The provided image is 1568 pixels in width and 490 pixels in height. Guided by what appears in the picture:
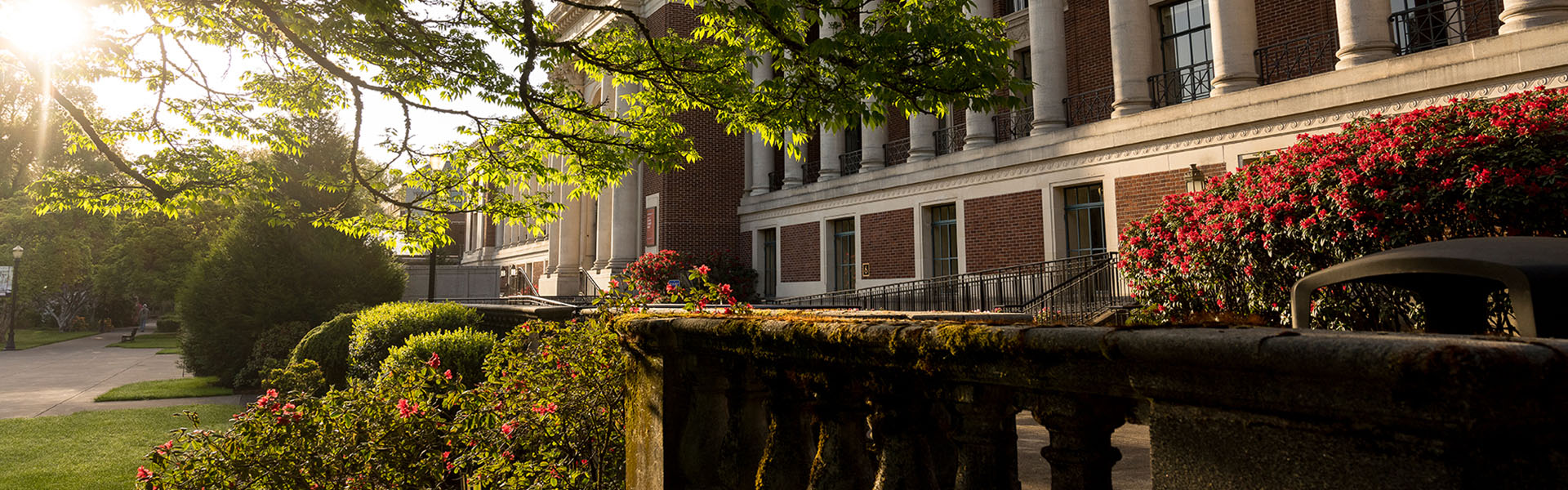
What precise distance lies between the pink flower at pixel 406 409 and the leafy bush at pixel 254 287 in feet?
54.1

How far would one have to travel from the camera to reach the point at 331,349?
41.8ft

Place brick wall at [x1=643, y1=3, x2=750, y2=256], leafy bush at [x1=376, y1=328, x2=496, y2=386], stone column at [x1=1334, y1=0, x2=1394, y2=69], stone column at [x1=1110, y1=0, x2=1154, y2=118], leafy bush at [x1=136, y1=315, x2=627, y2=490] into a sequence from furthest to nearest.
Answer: brick wall at [x1=643, y1=3, x2=750, y2=256], stone column at [x1=1110, y1=0, x2=1154, y2=118], stone column at [x1=1334, y1=0, x2=1394, y2=69], leafy bush at [x1=376, y1=328, x2=496, y2=386], leafy bush at [x1=136, y1=315, x2=627, y2=490]

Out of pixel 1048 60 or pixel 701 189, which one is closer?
pixel 1048 60

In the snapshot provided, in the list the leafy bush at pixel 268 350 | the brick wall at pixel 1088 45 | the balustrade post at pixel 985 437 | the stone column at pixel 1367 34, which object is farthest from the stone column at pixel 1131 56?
the leafy bush at pixel 268 350

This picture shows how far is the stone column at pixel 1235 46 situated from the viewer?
45.7 feet

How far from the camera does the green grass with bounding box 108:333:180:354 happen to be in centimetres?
3059

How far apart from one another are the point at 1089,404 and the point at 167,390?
20.7 meters

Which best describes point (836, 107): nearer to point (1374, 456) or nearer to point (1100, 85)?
point (1374, 456)

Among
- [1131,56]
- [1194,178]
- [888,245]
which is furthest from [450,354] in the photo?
[1131,56]

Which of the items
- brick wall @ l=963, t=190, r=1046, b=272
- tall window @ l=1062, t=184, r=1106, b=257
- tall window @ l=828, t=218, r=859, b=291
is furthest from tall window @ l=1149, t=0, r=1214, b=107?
tall window @ l=828, t=218, r=859, b=291

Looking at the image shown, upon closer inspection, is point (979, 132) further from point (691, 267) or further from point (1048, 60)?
point (691, 267)

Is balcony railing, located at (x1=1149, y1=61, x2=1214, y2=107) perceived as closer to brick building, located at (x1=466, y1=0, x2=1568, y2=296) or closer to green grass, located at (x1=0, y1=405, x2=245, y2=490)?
brick building, located at (x1=466, y1=0, x2=1568, y2=296)

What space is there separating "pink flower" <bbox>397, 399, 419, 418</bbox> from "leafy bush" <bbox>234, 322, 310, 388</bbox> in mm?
15128

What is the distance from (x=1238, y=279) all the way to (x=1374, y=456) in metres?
8.63
